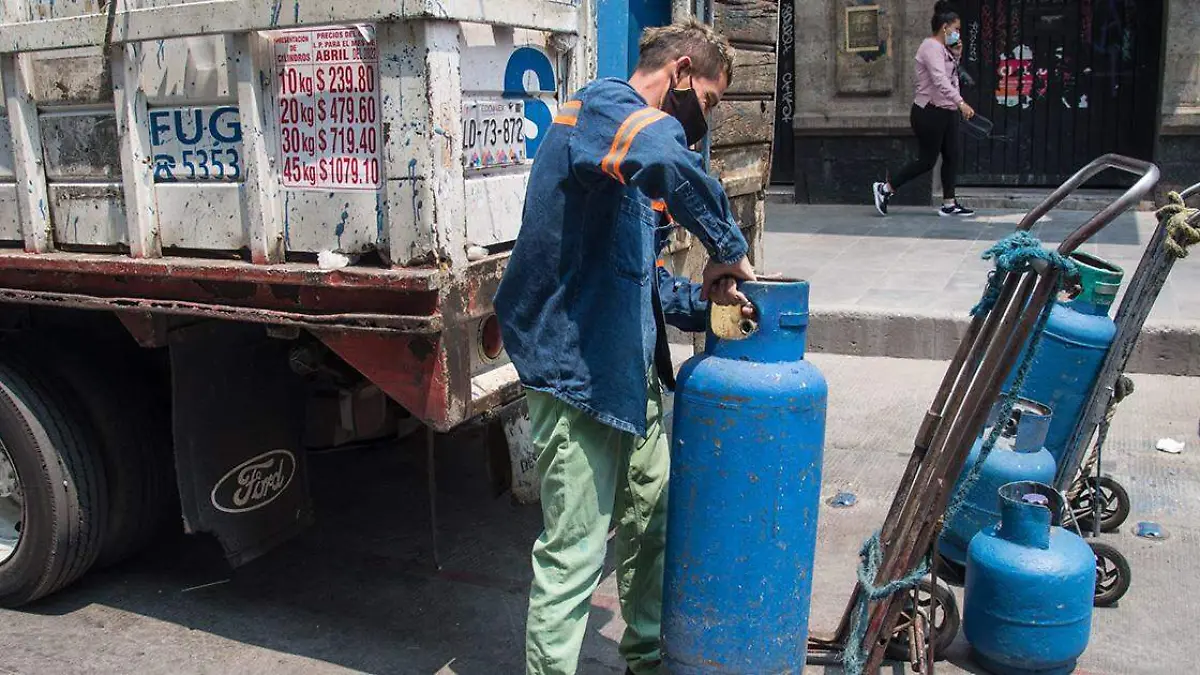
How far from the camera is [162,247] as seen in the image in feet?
11.2

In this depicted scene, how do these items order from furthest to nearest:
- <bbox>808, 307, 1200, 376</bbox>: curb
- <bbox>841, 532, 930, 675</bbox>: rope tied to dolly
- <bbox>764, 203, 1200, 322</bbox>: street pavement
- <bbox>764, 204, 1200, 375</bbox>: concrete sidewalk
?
<bbox>764, 203, 1200, 322</bbox>: street pavement < <bbox>764, 204, 1200, 375</bbox>: concrete sidewalk < <bbox>808, 307, 1200, 376</bbox>: curb < <bbox>841, 532, 930, 675</bbox>: rope tied to dolly

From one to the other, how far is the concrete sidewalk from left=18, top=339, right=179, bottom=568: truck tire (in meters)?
4.22

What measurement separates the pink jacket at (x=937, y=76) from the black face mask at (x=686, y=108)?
7.83 metres

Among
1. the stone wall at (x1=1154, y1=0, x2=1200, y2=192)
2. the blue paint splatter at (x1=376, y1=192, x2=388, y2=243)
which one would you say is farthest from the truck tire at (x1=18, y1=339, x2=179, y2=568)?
the stone wall at (x1=1154, y1=0, x2=1200, y2=192)

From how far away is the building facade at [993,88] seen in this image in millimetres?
11203

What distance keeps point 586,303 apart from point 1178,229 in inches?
70.0

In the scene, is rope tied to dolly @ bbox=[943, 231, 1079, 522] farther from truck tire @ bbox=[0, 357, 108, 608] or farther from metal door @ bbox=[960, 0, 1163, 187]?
metal door @ bbox=[960, 0, 1163, 187]

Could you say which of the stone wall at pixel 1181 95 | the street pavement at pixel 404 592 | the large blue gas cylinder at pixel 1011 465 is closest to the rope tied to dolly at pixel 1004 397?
the street pavement at pixel 404 592

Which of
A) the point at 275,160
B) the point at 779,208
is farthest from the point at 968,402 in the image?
the point at 779,208

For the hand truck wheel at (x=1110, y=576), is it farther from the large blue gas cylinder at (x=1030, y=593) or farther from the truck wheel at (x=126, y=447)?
the truck wheel at (x=126, y=447)

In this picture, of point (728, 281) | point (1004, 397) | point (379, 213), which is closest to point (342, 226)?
point (379, 213)

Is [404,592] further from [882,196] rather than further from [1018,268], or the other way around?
[882,196]

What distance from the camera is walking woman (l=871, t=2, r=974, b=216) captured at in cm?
1020

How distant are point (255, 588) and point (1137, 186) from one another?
10.0ft
